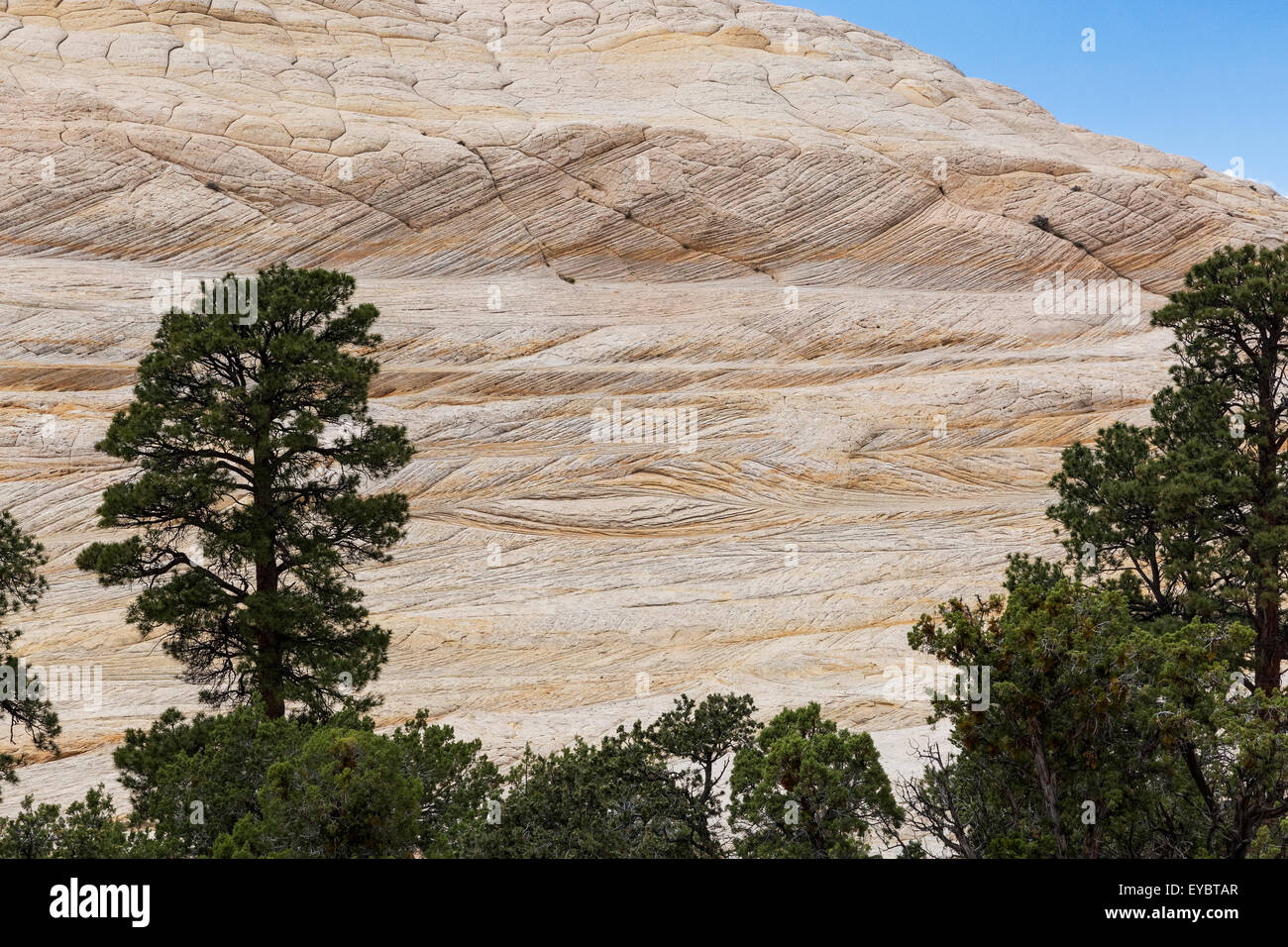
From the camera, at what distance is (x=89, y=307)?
38.3 meters

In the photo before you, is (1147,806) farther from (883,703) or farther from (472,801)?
(883,703)

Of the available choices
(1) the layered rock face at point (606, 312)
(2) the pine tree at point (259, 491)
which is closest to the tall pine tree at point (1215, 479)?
(1) the layered rock face at point (606, 312)

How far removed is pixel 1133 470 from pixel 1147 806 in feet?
35.1

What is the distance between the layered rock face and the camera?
3005 cm

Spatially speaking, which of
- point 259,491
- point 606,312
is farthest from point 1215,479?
point 606,312

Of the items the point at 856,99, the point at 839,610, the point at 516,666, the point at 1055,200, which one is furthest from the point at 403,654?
the point at 856,99

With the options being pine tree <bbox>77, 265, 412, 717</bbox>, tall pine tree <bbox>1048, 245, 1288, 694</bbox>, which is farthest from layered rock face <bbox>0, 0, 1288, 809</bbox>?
pine tree <bbox>77, 265, 412, 717</bbox>

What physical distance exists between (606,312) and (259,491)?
25.2 m

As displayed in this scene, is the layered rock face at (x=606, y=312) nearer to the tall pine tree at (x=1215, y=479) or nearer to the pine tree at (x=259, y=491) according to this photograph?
the tall pine tree at (x=1215, y=479)

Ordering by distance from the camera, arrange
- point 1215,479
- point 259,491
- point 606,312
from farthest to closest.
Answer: point 606,312 → point 1215,479 → point 259,491

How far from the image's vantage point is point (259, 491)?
61.1 ft

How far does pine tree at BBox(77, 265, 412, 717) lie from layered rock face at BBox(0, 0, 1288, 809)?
7386mm

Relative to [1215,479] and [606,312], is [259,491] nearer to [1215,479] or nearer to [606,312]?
[1215,479]

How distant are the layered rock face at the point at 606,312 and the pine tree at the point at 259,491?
7.39m
